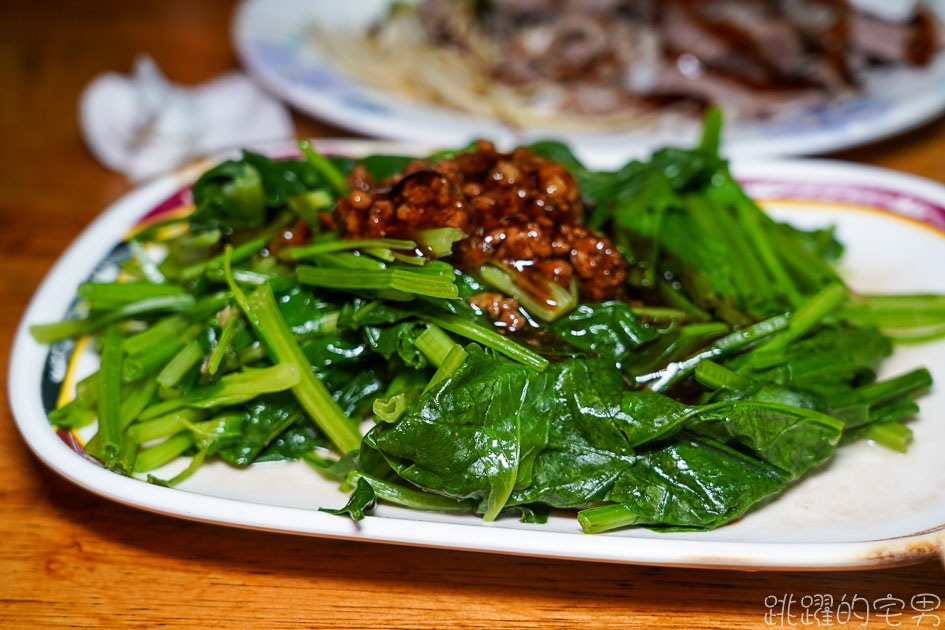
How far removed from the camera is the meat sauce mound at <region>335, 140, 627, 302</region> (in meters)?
1.95

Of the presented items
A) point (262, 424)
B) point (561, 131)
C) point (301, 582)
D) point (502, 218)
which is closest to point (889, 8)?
point (561, 131)

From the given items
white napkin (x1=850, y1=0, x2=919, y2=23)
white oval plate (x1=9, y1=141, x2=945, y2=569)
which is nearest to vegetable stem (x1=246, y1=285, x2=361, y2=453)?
white oval plate (x1=9, y1=141, x2=945, y2=569)

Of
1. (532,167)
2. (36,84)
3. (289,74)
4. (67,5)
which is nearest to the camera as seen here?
(532,167)

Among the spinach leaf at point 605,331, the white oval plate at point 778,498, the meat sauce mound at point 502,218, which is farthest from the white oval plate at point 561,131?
the spinach leaf at point 605,331

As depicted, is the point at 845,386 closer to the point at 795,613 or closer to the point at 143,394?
the point at 795,613

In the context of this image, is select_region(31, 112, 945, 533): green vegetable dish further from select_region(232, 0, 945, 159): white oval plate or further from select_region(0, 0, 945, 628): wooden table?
select_region(232, 0, 945, 159): white oval plate

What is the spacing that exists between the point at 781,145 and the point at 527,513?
2112 millimetres

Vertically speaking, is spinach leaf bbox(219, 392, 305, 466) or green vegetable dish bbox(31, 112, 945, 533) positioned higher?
green vegetable dish bbox(31, 112, 945, 533)

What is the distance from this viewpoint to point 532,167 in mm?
2154

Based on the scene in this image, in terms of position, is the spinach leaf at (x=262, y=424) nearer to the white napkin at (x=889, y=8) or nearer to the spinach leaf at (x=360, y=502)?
the spinach leaf at (x=360, y=502)

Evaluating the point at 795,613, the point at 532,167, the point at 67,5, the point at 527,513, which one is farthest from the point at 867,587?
the point at 67,5

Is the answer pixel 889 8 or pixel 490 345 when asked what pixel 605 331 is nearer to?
pixel 490 345

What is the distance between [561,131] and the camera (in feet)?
12.3

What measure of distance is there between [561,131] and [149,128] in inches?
72.1
